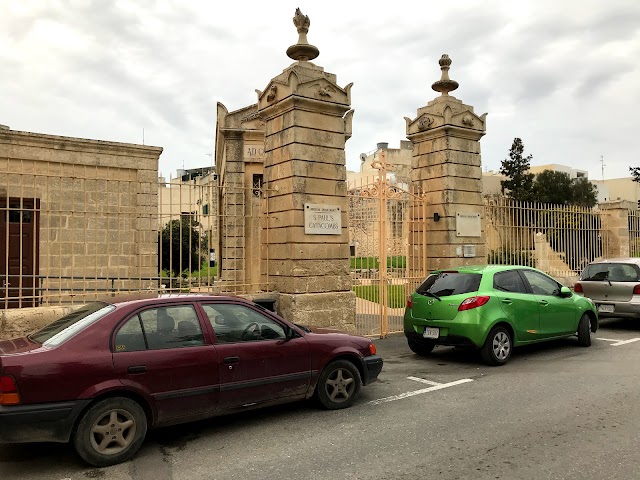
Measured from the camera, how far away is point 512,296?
7.60 metres

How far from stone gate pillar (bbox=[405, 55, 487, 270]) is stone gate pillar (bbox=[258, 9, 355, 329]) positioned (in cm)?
283

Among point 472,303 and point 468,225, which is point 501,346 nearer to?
point 472,303

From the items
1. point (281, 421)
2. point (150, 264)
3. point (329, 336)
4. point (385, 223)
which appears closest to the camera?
point (281, 421)

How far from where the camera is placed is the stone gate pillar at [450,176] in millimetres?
10766

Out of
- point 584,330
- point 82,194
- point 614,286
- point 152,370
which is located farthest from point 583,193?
point 152,370

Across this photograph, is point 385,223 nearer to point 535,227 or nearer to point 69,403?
point 535,227

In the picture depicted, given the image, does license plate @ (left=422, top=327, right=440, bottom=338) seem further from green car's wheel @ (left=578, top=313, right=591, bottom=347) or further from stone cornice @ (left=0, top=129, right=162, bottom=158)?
stone cornice @ (left=0, top=129, right=162, bottom=158)

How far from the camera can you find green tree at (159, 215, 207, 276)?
23.1ft

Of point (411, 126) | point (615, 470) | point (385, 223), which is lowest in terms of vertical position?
point (615, 470)

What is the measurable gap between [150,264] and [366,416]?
27.2ft

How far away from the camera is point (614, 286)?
1052 cm

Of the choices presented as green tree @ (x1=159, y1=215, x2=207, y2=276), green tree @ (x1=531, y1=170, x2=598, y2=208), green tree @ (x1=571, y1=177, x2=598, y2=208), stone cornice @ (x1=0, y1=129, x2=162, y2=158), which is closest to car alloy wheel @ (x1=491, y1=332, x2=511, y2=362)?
green tree @ (x1=159, y1=215, x2=207, y2=276)

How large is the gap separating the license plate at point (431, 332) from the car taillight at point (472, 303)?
513 mm

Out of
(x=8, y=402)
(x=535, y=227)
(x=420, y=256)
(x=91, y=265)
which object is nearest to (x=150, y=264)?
(x=91, y=265)
